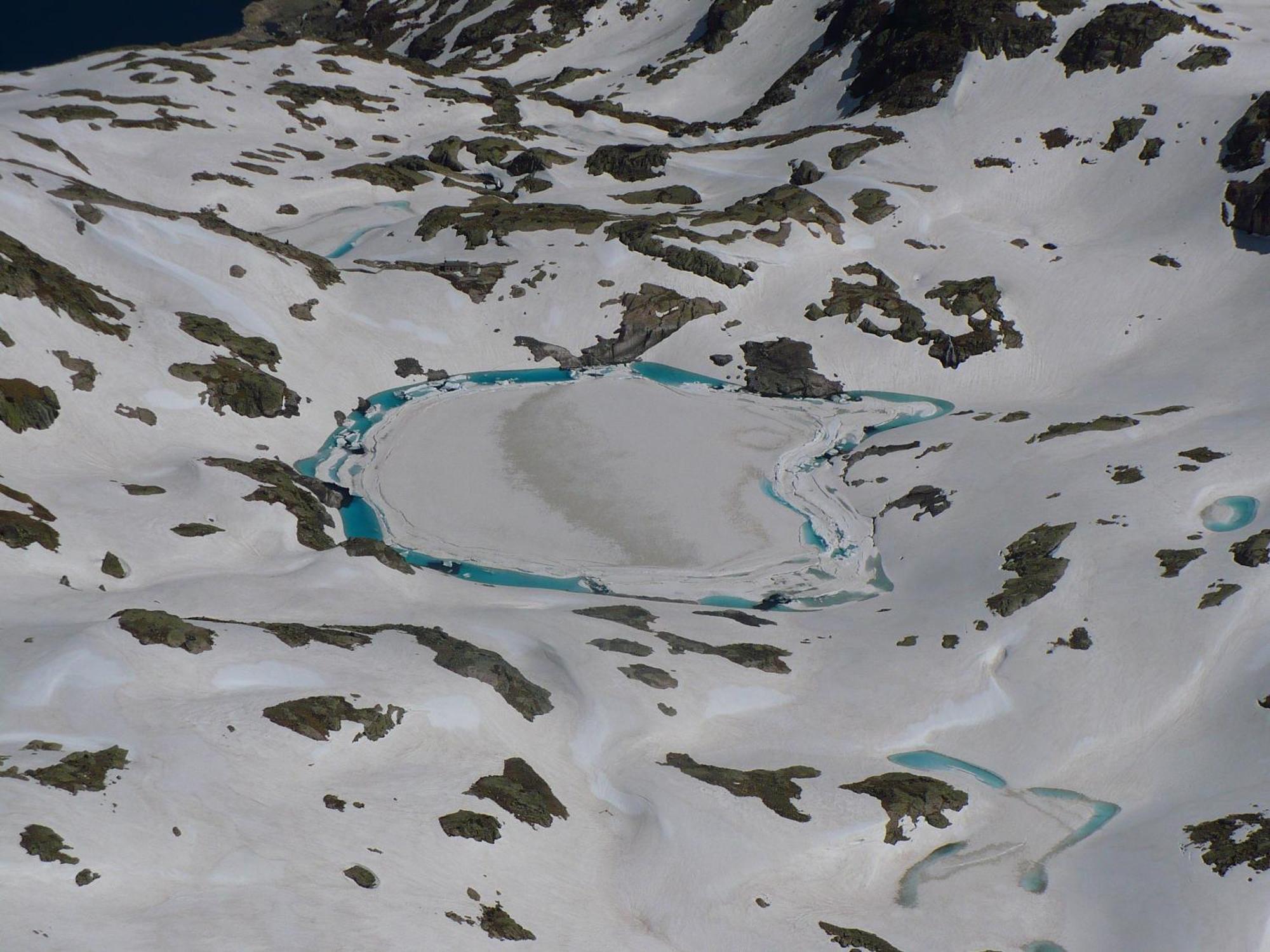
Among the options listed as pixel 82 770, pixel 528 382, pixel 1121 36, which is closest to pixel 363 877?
pixel 82 770

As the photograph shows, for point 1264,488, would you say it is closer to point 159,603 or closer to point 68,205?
point 159,603

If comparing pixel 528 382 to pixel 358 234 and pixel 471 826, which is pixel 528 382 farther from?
pixel 471 826

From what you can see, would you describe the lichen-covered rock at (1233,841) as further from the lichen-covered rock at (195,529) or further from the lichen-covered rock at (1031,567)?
the lichen-covered rock at (195,529)

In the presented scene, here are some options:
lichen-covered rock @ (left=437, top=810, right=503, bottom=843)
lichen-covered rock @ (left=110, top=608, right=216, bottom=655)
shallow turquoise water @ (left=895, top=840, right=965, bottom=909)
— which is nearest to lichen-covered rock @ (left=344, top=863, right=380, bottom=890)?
lichen-covered rock @ (left=437, top=810, right=503, bottom=843)

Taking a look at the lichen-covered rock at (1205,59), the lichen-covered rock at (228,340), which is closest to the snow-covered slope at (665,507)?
the lichen-covered rock at (228,340)

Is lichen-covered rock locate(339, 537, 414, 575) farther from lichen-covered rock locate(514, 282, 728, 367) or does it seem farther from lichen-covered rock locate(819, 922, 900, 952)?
lichen-covered rock locate(514, 282, 728, 367)

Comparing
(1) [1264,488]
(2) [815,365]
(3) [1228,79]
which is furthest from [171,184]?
(3) [1228,79]

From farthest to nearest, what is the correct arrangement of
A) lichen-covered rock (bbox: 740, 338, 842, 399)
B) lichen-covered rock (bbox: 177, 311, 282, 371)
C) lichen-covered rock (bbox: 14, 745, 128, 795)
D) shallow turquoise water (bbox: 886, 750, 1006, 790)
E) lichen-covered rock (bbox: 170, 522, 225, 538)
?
lichen-covered rock (bbox: 740, 338, 842, 399)
lichen-covered rock (bbox: 177, 311, 282, 371)
lichen-covered rock (bbox: 170, 522, 225, 538)
shallow turquoise water (bbox: 886, 750, 1006, 790)
lichen-covered rock (bbox: 14, 745, 128, 795)
